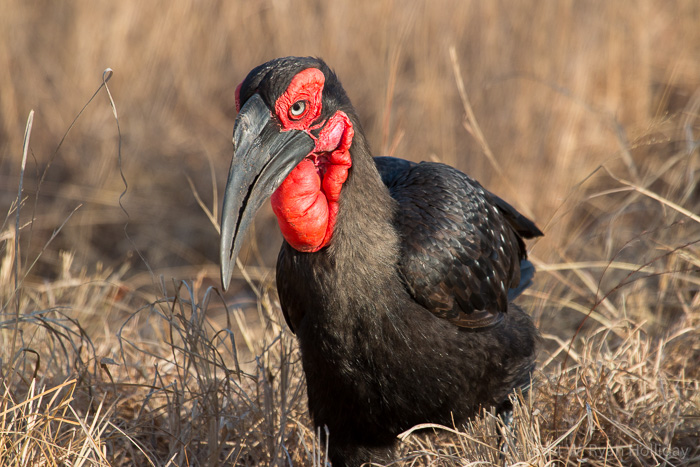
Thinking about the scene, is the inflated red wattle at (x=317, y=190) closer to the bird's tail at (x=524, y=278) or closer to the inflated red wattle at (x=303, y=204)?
the inflated red wattle at (x=303, y=204)

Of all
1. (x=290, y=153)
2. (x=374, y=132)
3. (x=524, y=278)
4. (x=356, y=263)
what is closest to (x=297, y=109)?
(x=290, y=153)

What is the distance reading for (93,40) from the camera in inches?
216

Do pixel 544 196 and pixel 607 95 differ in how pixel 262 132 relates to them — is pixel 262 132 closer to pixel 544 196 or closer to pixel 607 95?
pixel 544 196

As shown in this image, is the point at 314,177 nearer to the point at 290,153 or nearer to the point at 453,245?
the point at 290,153

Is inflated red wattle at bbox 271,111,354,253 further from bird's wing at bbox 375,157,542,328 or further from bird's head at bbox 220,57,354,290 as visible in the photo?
bird's wing at bbox 375,157,542,328

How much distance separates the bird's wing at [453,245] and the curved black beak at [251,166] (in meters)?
0.50

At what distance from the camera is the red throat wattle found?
6.84 ft

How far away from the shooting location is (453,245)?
2438 millimetres

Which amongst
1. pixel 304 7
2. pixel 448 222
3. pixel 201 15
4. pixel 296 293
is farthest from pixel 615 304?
pixel 201 15

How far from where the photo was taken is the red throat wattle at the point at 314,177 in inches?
82.1

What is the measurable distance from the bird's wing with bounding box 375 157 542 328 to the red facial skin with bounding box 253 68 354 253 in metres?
0.28

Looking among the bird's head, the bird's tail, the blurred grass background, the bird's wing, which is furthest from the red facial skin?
the blurred grass background

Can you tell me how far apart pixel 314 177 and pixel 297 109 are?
0.68 ft

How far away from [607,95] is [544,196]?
961 mm
